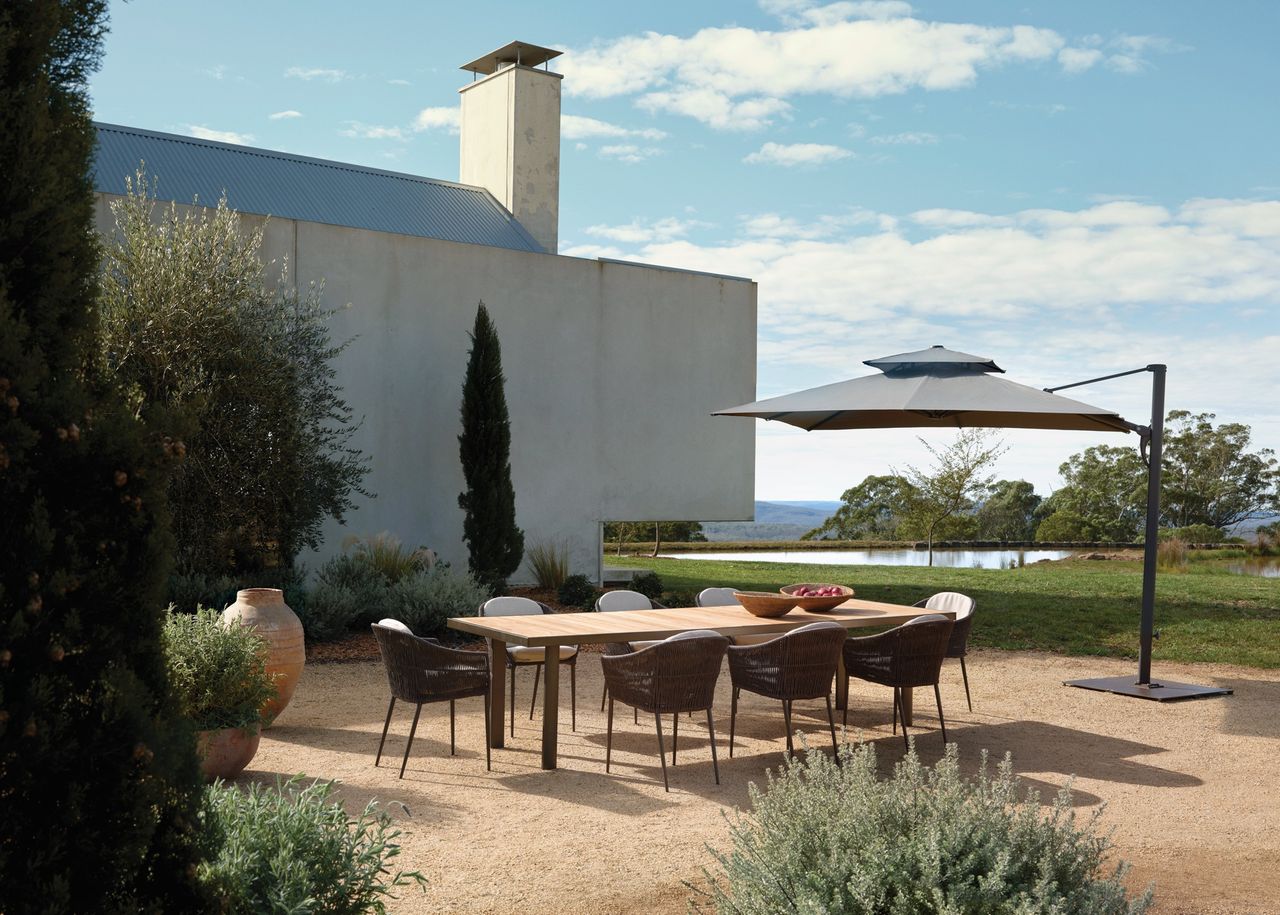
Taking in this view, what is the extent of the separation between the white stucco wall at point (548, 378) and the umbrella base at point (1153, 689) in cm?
699

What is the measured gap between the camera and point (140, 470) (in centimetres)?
233

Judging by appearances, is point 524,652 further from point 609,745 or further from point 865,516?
point 865,516

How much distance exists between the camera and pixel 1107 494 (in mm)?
34625

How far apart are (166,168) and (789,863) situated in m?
14.5

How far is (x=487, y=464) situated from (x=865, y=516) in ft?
72.8

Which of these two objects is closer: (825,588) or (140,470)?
(140,470)

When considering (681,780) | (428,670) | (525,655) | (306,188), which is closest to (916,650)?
(681,780)

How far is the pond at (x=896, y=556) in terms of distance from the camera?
72.4 feet

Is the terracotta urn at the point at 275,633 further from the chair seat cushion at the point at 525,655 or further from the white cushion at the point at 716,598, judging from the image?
the white cushion at the point at 716,598

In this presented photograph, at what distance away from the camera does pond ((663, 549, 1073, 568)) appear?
869 inches

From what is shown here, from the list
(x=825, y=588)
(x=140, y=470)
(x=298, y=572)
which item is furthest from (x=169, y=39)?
(x=140, y=470)

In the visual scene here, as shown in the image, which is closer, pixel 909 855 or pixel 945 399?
pixel 909 855

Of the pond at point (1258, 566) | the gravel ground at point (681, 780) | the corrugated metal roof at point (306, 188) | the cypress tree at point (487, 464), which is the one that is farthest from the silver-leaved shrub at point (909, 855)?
the pond at point (1258, 566)

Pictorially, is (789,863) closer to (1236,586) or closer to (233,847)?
(233,847)
